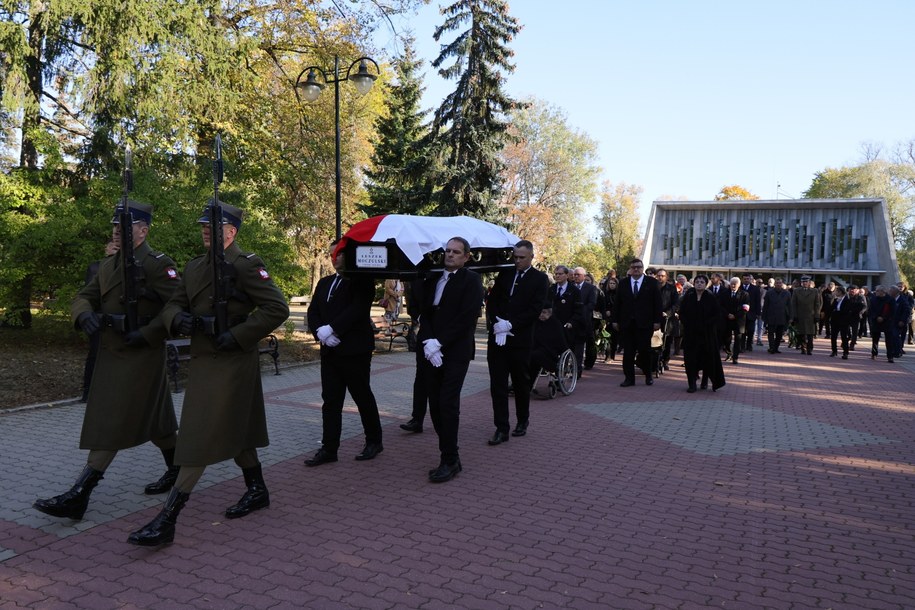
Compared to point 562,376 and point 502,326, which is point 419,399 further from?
point 562,376

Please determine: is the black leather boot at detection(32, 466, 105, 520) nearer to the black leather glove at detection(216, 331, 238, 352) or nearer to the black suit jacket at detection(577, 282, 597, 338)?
the black leather glove at detection(216, 331, 238, 352)

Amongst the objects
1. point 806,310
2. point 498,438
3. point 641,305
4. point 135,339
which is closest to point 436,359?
point 498,438

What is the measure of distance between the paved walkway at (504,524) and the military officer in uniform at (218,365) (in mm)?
524

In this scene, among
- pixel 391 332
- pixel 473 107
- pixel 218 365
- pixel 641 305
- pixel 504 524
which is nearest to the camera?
pixel 218 365

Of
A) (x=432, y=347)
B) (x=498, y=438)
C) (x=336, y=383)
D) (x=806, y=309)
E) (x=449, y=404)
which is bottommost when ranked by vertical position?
(x=498, y=438)

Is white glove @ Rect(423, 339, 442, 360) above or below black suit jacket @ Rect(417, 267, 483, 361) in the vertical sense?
below

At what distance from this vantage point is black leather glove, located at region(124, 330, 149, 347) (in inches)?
189

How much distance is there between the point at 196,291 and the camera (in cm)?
477

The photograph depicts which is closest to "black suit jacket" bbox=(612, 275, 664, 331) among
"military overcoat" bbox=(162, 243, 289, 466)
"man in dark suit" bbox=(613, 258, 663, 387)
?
"man in dark suit" bbox=(613, 258, 663, 387)

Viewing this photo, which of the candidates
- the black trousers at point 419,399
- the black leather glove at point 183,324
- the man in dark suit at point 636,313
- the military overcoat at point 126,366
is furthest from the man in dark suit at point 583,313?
the black leather glove at point 183,324

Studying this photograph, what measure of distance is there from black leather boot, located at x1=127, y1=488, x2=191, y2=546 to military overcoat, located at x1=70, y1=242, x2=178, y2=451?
67cm

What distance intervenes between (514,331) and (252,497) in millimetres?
3438

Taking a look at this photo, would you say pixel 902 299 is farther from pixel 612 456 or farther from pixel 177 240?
pixel 177 240

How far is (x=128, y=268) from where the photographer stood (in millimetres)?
4898
